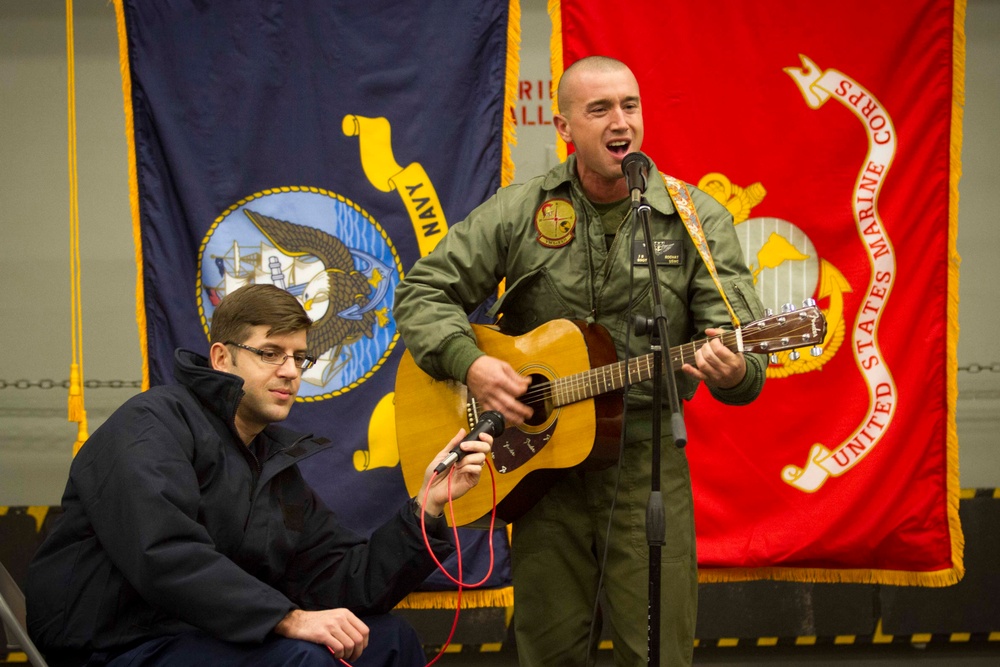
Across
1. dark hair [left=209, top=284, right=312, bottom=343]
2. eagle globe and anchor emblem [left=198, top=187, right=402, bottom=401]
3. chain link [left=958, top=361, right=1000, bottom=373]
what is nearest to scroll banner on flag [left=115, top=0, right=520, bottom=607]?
eagle globe and anchor emblem [left=198, top=187, right=402, bottom=401]

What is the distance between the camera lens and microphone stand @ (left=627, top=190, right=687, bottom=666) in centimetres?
200

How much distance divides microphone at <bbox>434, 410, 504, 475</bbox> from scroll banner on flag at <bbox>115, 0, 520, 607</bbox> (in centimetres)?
138

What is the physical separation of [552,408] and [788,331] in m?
0.69

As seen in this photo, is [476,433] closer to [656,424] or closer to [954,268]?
[656,424]

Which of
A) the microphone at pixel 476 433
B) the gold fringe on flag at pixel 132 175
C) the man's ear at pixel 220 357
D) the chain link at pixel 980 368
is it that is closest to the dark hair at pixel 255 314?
the man's ear at pixel 220 357

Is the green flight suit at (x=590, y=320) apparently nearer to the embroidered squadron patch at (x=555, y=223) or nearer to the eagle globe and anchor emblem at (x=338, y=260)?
the embroidered squadron patch at (x=555, y=223)

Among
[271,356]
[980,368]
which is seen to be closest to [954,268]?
[980,368]

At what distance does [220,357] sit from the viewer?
2.32 metres

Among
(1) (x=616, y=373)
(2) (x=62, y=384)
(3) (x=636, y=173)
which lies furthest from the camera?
(2) (x=62, y=384)

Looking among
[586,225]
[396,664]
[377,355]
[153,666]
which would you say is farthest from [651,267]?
[377,355]

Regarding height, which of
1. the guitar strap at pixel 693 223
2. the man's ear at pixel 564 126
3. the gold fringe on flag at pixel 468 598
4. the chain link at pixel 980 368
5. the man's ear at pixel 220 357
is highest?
the man's ear at pixel 564 126

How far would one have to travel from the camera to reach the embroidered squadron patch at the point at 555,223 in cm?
272

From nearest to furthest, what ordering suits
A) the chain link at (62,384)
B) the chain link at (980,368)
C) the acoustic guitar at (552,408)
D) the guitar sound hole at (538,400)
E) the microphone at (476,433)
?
the microphone at (476,433), the acoustic guitar at (552,408), the guitar sound hole at (538,400), the chain link at (62,384), the chain link at (980,368)

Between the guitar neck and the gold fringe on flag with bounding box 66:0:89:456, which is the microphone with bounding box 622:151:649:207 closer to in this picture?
the guitar neck
